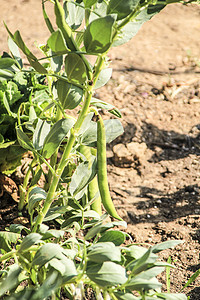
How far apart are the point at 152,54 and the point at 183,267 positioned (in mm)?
2186

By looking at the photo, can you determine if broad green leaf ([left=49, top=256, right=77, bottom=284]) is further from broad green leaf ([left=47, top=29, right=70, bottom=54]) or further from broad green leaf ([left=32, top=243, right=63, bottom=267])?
broad green leaf ([left=47, top=29, right=70, bottom=54])

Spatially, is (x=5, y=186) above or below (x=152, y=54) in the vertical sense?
above

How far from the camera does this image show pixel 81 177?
1335 mm

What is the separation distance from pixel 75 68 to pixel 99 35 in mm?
Result: 138

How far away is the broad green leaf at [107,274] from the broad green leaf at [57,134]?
0.37 metres

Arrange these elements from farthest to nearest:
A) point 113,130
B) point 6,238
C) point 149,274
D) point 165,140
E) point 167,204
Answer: point 165,140 → point 167,204 → point 113,130 → point 6,238 → point 149,274

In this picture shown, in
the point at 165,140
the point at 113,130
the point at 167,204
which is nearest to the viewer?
the point at 113,130

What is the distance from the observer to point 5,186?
1966 mm

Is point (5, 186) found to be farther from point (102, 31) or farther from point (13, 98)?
point (102, 31)

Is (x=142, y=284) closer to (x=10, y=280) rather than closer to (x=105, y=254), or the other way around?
(x=105, y=254)

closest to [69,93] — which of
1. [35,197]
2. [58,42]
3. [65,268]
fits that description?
[58,42]

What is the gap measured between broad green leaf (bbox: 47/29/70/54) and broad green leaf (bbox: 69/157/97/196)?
0.46 metres

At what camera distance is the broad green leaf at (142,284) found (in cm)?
102

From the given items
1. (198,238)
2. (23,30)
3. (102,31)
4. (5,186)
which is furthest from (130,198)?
(23,30)
